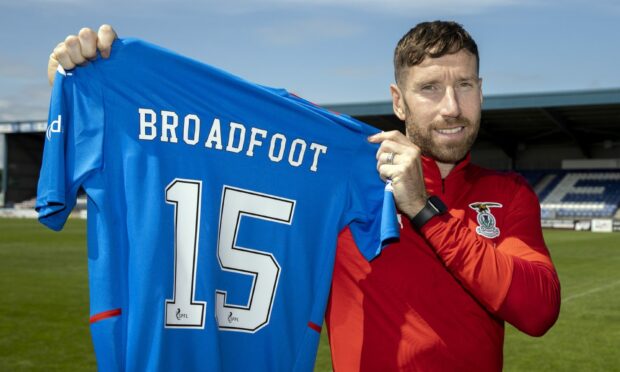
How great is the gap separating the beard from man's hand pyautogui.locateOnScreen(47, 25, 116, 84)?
1167 millimetres

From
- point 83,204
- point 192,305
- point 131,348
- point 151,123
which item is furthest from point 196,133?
point 83,204

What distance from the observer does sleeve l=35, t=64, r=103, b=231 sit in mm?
2520

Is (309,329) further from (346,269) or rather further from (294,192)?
(294,192)

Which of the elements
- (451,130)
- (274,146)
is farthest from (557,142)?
(451,130)

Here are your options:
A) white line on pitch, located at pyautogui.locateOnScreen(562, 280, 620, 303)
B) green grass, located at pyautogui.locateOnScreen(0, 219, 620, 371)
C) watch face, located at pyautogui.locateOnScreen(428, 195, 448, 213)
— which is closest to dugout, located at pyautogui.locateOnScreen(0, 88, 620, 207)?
green grass, located at pyautogui.locateOnScreen(0, 219, 620, 371)

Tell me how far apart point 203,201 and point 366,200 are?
65 centimetres

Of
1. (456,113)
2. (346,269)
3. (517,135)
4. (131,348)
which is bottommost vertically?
(517,135)

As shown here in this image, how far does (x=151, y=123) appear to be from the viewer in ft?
8.63

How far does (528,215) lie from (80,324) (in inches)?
265

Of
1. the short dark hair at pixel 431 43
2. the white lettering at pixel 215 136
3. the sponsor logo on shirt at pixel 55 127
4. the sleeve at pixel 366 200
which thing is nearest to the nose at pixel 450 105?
the short dark hair at pixel 431 43

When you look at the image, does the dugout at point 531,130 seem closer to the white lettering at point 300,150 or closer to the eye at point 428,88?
the white lettering at point 300,150

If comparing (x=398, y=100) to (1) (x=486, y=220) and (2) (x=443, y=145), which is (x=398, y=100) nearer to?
(2) (x=443, y=145)

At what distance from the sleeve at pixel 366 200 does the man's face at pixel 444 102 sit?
26 centimetres

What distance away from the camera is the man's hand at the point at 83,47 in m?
2.52
